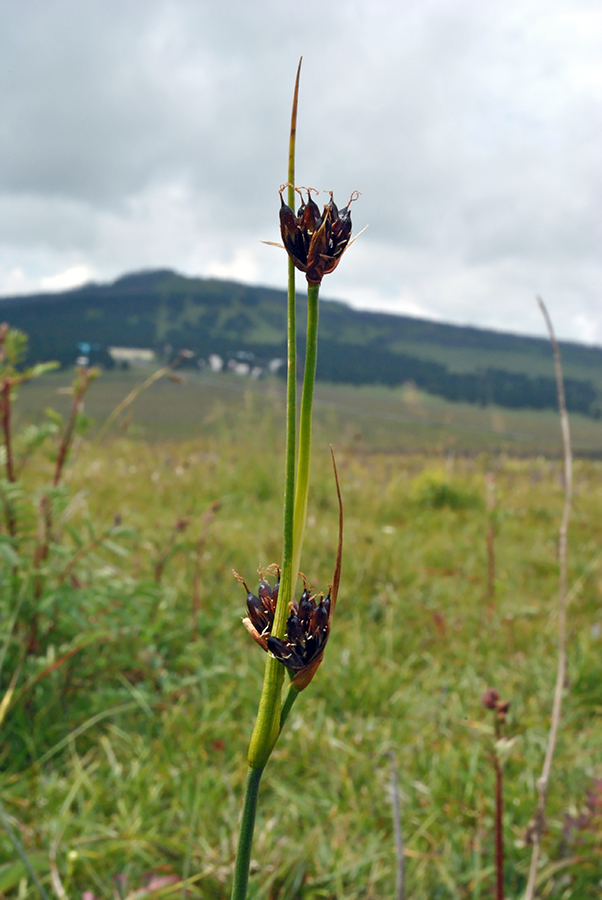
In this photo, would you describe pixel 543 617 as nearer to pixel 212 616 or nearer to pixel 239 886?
pixel 212 616

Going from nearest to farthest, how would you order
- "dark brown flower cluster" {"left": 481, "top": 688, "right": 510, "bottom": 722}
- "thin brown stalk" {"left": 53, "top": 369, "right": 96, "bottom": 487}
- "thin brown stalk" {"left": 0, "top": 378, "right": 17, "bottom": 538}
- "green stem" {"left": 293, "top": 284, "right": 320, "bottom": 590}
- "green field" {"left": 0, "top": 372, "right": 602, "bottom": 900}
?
"green stem" {"left": 293, "top": 284, "right": 320, "bottom": 590} → "dark brown flower cluster" {"left": 481, "top": 688, "right": 510, "bottom": 722} → "green field" {"left": 0, "top": 372, "right": 602, "bottom": 900} → "thin brown stalk" {"left": 0, "top": 378, "right": 17, "bottom": 538} → "thin brown stalk" {"left": 53, "top": 369, "right": 96, "bottom": 487}

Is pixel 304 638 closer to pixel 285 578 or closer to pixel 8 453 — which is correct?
pixel 285 578

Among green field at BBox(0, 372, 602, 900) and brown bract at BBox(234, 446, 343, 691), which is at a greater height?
brown bract at BBox(234, 446, 343, 691)

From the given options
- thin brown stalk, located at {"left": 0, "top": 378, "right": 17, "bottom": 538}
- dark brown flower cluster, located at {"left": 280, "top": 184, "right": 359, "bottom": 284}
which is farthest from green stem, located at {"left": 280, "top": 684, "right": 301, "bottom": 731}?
thin brown stalk, located at {"left": 0, "top": 378, "right": 17, "bottom": 538}

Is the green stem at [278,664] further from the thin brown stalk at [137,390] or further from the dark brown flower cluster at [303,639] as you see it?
the thin brown stalk at [137,390]

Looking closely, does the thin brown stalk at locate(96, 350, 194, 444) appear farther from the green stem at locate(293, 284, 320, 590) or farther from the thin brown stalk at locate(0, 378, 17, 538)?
the green stem at locate(293, 284, 320, 590)

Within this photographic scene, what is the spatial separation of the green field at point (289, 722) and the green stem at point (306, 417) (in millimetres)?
841

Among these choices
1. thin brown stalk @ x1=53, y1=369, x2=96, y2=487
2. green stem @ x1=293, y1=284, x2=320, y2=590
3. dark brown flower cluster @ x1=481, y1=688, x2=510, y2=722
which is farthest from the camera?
thin brown stalk @ x1=53, y1=369, x2=96, y2=487

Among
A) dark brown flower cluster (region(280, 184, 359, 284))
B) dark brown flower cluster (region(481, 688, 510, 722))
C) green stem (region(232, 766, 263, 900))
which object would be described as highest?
dark brown flower cluster (region(280, 184, 359, 284))

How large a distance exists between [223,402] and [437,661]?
564 cm

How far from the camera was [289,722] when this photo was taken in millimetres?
2168

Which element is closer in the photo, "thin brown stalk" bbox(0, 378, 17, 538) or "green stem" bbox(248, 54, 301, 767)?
"green stem" bbox(248, 54, 301, 767)

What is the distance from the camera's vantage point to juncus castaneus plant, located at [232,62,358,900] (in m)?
0.36

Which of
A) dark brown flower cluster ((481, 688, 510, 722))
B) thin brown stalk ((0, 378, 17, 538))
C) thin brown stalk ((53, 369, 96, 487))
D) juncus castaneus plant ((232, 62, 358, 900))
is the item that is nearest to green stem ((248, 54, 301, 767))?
juncus castaneus plant ((232, 62, 358, 900))
